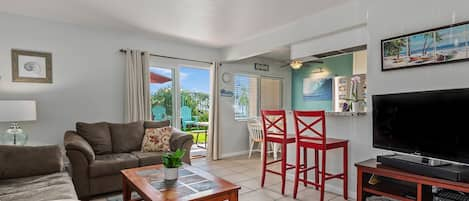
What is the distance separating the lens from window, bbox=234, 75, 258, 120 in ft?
19.1

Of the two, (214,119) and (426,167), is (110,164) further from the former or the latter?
(426,167)

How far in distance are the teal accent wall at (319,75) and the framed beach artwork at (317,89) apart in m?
0.10

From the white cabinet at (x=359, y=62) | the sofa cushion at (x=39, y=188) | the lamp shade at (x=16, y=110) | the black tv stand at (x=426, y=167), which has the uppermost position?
the white cabinet at (x=359, y=62)

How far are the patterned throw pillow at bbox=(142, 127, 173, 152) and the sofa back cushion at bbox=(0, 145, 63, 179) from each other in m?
1.13

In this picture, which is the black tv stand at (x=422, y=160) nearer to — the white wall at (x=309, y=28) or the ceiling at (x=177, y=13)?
the white wall at (x=309, y=28)

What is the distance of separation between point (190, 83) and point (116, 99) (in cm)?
154

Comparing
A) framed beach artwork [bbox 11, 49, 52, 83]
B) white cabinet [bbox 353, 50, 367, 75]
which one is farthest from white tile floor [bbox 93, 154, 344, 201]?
white cabinet [bbox 353, 50, 367, 75]

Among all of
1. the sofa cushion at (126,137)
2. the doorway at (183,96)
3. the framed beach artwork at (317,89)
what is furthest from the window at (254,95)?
the sofa cushion at (126,137)

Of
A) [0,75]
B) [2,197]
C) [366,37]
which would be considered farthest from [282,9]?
[0,75]

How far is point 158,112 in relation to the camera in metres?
4.76

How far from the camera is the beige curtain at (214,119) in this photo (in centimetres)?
516

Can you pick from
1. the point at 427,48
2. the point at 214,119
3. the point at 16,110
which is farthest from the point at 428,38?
the point at 16,110

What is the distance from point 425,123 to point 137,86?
389 cm

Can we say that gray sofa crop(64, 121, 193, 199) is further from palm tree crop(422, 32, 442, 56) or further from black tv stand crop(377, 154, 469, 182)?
→ palm tree crop(422, 32, 442, 56)
